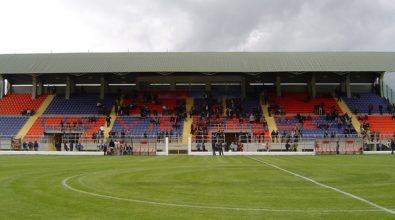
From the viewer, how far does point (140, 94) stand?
67.4 metres

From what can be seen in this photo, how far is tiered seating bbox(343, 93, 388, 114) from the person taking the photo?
6244cm

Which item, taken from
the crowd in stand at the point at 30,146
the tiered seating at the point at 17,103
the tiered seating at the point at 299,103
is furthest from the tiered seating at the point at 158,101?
the crowd in stand at the point at 30,146

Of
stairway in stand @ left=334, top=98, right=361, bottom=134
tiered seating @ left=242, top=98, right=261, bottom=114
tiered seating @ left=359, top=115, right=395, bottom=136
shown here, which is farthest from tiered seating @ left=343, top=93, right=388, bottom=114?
tiered seating @ left=242, top=98, right=261, bottom=114

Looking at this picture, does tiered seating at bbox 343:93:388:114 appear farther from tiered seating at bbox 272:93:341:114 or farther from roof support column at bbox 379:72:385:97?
tiered seating at bbox 272:93:341:114

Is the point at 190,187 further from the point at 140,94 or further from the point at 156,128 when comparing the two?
the point at 140,94

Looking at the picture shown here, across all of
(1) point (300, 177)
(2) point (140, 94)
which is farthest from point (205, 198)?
(2) point (140, 94)

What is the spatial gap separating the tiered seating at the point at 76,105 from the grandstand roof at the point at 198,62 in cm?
537

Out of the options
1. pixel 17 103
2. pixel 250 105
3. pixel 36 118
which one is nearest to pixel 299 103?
pixel 250 105

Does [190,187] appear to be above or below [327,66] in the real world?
below

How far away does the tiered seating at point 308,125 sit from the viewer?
54.8m

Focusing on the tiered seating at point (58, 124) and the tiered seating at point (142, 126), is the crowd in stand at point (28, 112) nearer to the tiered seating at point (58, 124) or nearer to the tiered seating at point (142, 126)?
the tiered seating at point (58, 124)

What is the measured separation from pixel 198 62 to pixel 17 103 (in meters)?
27.2

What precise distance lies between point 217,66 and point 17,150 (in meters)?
27.9

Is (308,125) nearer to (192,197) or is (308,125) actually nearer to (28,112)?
(28,112)
